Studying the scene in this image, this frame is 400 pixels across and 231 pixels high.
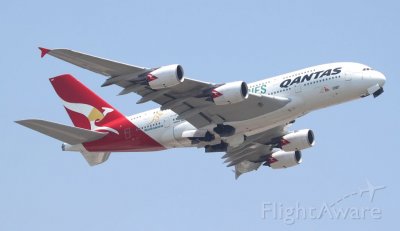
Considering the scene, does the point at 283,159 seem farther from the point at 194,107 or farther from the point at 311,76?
the point at 194,107

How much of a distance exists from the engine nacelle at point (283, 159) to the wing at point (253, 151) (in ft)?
1.32

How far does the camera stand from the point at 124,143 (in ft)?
200

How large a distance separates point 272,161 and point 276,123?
8.99 m

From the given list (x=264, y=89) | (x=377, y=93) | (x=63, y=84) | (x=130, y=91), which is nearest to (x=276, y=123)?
(x=264, y=89)

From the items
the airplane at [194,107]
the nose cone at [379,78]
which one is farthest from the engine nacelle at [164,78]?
the nose cone at [379,78]

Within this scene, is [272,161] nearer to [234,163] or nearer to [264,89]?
[234,163]

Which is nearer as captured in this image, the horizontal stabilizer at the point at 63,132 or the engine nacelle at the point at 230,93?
the engine nacelle at the point at 230,93

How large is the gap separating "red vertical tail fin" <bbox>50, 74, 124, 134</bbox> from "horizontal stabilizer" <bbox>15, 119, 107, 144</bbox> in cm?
161

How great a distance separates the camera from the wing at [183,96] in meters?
52.0

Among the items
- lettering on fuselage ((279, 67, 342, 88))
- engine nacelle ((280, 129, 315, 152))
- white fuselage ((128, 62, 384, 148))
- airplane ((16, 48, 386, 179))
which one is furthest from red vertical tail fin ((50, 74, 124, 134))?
lettering on fuselage ((279, 67, 342, 88))

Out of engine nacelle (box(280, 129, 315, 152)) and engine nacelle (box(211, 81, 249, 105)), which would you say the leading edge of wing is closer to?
engine nacelle (box(211, 81, 249, 105))

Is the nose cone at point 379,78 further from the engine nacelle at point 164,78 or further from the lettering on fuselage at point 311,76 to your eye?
the engine nacelle at point 164,78

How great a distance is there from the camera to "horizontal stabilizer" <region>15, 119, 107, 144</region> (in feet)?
186

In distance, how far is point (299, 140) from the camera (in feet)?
206
